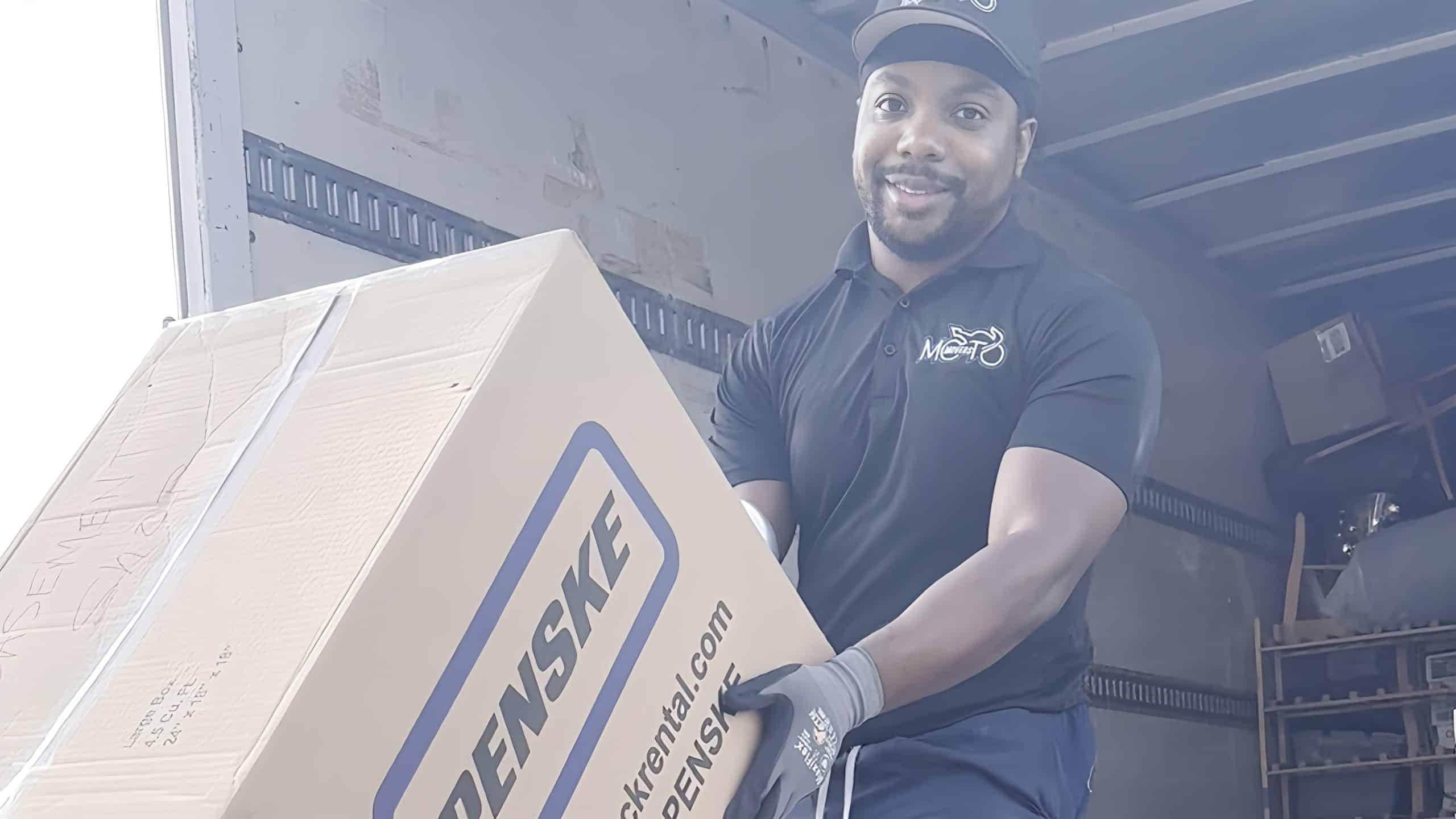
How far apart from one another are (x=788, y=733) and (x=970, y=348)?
0.74m

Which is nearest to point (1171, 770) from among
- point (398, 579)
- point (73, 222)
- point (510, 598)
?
point (73, 222)

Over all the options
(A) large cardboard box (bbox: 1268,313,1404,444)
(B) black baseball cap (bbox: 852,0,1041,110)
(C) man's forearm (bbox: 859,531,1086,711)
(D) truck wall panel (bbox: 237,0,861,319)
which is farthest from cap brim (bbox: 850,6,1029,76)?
(A) large cardboard box (bbox: 1268,313,1404,444)

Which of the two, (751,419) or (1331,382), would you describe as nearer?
(751,419)

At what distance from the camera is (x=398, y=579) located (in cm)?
106

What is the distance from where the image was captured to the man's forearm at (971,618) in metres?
1.53

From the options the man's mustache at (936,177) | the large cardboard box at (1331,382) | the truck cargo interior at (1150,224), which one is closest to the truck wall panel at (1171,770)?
the truck cargo interior at (1150,224)

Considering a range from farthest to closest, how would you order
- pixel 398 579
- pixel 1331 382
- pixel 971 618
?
pixel 1331 382 → pixel 971 618 → pixel 398 579

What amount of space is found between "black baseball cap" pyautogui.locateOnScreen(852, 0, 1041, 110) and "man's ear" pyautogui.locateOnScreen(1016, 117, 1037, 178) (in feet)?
0.16

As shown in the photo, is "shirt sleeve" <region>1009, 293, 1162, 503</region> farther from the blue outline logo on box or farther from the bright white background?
the bright white background

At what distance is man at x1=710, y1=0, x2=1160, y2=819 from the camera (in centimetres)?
167

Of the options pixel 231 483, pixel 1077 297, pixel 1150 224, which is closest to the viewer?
pixel 231 483

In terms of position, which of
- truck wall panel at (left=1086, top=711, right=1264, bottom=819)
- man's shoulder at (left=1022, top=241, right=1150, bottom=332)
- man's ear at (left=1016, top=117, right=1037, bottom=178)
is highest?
truck wall panel at (left=1086, top=711, right=1264, bottom=819)

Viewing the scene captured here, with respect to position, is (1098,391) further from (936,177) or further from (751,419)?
(751,419)

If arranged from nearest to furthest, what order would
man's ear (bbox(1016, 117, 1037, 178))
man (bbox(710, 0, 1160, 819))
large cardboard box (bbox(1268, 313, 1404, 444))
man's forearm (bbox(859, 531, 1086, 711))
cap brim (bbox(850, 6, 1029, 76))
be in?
man's forearm (bbox(859, 531, 1086, 711)), man (bbox(710, 0, 1160, 819)), cap brim (bbox(850, 6, 1029, 76)), man's ear (bbox(1016, 117, 1037, 178)), large cardboard box (bbox(1268, 313, 1404, 444))
